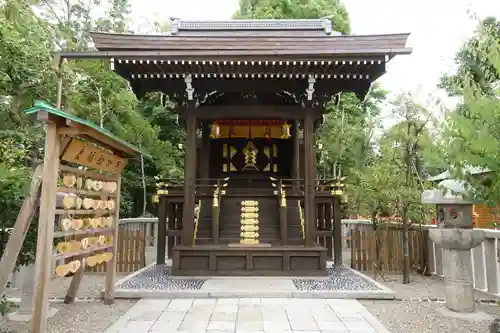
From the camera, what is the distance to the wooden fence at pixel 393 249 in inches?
382

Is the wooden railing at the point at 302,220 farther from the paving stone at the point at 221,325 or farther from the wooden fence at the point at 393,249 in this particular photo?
the paving stone at the point at 221,325

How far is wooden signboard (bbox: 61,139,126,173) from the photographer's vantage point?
5000 millimetres

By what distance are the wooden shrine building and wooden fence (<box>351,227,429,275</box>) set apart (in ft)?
3.54

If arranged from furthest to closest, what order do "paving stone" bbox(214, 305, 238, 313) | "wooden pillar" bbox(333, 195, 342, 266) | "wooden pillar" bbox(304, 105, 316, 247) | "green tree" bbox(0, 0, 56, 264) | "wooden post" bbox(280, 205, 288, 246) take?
"wooden pillar" bbox(333, 195, 342, 266)
"wooden post" bbox(280, 205, 288, 246)
"wooden pillar" bbox(304, 105, 316, 247)
"paving stone" bbox(214, 305, 238, 313)
"green tree" bbox(0, 0, 56, 264)

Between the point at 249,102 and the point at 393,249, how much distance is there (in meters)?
5.89

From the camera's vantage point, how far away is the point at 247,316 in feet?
19.2

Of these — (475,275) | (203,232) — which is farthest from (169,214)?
(475,275)

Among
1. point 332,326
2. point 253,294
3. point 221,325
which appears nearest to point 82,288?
point 253,294

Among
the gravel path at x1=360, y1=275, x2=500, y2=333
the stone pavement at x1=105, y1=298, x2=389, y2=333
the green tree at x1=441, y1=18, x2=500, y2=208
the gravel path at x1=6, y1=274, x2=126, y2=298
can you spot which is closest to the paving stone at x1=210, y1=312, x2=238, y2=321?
the stone pavement at x1=105, y1=298, x2=389, y2=333

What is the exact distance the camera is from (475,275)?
7691 mm

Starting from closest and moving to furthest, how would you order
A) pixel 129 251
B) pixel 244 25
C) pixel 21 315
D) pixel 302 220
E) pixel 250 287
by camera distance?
pixel 21 315, pixel 250 287, pixel 129 251, pixel 302 220, pixel 244 25

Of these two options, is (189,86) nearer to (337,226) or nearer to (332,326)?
(337,226)

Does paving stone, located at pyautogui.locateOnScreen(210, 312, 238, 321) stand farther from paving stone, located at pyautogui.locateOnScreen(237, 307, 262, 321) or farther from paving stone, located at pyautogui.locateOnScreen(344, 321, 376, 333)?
paving stone, located at pyautogui.locateOnScreen(344, 321, 376, 333)

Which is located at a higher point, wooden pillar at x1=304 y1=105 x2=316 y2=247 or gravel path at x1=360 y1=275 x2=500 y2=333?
wooden pillar at x1=304 y1=105 x2=316 y2=247
